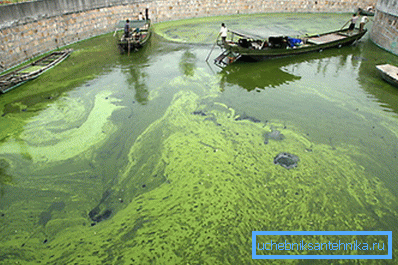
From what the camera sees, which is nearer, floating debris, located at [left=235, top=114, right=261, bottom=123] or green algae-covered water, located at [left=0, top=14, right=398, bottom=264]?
green algae-covered water, located at [left=0, top=14, right=398, bottom=264]

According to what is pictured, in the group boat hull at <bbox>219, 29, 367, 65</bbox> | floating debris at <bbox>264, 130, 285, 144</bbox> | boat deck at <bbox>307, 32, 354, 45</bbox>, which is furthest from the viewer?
boat deck at <bbox>307, 32, 354, 45</bbox>

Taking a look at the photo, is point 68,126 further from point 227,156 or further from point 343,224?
point 343,224

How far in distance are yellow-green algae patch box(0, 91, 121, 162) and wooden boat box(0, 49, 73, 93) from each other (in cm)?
180

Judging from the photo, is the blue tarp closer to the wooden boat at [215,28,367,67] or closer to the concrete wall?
the wooden boat at [215,28,367,67]

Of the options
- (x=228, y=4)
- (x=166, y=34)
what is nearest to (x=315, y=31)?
(x=228, y=4)

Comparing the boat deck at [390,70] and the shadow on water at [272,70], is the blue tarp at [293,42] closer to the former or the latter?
the shadow on water at [272,70]

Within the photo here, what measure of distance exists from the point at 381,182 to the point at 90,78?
8.81 meters

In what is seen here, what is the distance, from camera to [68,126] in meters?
6.48

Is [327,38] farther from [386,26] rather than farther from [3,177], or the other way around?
[3,177]

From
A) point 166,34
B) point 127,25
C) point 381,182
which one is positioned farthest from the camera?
point 166,34

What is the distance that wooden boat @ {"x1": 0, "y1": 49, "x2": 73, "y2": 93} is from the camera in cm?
793

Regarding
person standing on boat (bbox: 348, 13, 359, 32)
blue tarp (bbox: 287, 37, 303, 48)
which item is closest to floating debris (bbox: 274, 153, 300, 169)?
blue tarp (bbox: 287, 37, 303, 48)

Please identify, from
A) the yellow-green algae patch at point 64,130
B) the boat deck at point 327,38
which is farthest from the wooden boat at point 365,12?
the yellow-green algae patch at point 64,130

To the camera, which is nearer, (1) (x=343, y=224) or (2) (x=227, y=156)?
(1) (x=343, y=224)
